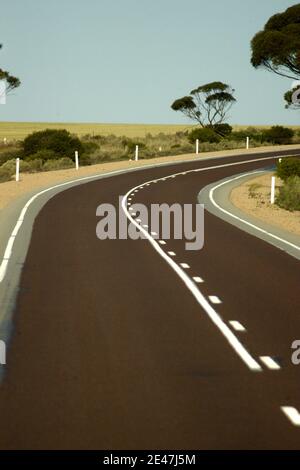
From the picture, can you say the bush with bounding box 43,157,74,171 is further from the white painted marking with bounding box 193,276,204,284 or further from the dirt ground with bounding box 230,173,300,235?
the white painted marking with bounding box 193,276,204,284

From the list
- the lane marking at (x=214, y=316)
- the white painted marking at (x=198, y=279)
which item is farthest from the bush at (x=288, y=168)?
the white painted marking at (x=198, y=279)

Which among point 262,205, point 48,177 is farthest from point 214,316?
point 48,177

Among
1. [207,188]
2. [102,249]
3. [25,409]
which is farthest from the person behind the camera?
[207,188]

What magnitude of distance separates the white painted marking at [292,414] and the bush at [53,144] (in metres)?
53.2

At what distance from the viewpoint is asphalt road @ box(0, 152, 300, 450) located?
6.39 metres

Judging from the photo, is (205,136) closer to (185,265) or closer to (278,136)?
(278,136)

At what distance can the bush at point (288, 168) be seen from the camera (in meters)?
37.0

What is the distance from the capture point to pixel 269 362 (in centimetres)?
855

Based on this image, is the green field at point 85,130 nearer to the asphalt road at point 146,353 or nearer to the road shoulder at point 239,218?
the road shoulder at point 239,218

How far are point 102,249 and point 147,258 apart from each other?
1.61 m

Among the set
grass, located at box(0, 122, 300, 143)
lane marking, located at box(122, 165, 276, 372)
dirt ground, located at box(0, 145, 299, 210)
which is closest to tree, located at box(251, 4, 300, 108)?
dirt ground, located at box(0, 145, 299, 210)
